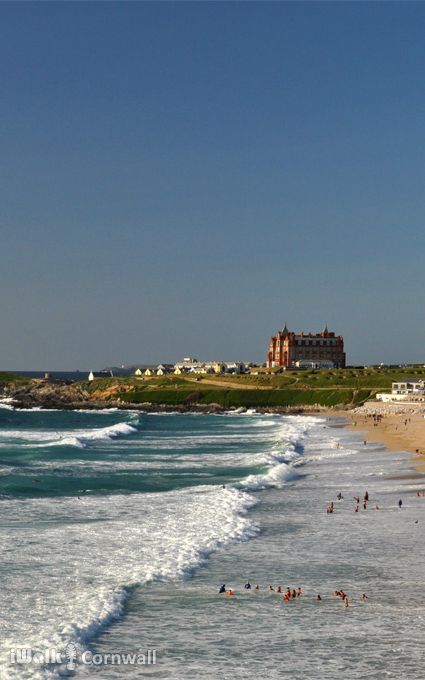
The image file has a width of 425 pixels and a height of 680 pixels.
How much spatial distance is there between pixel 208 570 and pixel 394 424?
68073 millimetres

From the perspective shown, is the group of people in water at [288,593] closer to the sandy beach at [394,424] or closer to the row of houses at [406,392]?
the sandy beach at [394,424]

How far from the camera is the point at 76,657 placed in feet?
65.1

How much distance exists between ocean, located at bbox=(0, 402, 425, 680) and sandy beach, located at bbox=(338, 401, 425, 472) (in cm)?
1223

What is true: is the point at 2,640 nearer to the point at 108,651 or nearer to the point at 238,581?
the point at 108,651

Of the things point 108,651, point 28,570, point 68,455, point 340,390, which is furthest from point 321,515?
point 340,390

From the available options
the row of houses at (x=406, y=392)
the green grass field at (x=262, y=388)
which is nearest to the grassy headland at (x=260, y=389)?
the green grass field at (x=262, y=388)

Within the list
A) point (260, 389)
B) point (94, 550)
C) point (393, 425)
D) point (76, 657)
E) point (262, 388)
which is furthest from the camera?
point (262, 388)

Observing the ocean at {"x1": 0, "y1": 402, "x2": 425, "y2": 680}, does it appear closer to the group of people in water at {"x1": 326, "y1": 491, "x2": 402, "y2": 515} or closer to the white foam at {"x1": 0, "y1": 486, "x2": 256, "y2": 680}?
the white foam at {"x1": 0, "y1": 486, "x2": 256, "y2": 680}

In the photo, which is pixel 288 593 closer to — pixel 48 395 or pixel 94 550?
pixel 94 550

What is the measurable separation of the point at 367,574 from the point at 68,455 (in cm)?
4308

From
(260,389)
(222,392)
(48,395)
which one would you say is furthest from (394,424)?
(48,395)

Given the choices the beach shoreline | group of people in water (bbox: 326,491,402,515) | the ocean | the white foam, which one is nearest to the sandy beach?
the beach shoreline

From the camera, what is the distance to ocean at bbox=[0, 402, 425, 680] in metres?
19.8

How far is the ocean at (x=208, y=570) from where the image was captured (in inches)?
781
